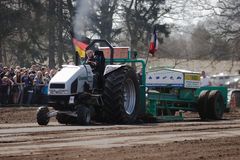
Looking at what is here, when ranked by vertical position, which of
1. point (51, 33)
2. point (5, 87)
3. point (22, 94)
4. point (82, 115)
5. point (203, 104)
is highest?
point (51, 33)

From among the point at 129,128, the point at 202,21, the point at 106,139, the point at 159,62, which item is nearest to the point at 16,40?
the point at 202,21

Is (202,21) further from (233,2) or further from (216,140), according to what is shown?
(216,140)

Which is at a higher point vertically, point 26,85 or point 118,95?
point 26,85

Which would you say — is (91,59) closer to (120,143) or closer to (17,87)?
(120,143)

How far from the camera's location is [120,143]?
432 inches

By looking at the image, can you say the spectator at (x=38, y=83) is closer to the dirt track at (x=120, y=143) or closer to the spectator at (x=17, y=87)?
the spectator at (x=17, y=87)

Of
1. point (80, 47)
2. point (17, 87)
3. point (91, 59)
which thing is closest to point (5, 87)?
point (17, 87)

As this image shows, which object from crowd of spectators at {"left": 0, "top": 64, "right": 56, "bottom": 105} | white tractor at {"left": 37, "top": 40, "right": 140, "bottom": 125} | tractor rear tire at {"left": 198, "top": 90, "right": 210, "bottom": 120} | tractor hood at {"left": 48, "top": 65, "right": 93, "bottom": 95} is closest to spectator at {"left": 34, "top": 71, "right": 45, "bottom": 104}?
crowd of spectators at {"left": 0, "top": 64, "right": 56, "bottom": 105}

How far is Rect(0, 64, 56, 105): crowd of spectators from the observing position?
23781 mm

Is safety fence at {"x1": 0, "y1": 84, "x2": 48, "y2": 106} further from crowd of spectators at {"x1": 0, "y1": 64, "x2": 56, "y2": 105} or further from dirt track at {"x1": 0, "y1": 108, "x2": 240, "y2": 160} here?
dirt track at {"x1": 0, "y1": 108, "x2": 240, "y2": 160}

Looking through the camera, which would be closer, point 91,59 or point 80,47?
point 91,59

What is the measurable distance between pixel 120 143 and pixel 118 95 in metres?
4.71

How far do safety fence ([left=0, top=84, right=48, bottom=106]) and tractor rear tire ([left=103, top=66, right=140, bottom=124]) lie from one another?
8241 millimetres

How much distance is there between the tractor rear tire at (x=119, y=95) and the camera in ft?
51.4
